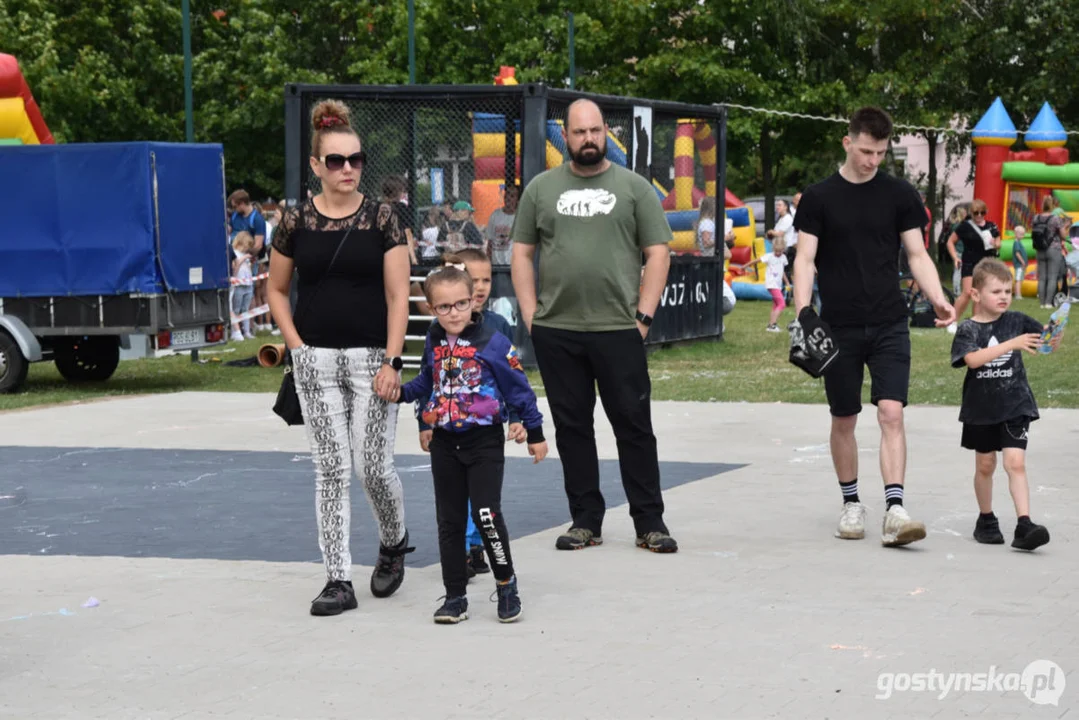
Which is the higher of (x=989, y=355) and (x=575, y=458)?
(x=989, y=355)

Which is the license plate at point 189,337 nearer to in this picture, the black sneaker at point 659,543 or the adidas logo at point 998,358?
the black sneaker at point 659,543

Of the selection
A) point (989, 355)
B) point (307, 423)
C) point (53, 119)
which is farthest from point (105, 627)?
point (53, 119)

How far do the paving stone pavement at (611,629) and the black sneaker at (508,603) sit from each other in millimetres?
67

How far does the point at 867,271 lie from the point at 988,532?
128cm

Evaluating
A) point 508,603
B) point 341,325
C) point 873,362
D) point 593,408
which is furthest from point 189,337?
point 508,603

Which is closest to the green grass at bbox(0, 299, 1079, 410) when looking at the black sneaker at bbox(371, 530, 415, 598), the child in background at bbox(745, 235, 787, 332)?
the child in background at bbox(745, 235, 787, 332)

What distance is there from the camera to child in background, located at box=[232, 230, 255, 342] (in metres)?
22.2

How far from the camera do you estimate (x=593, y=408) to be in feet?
25.8

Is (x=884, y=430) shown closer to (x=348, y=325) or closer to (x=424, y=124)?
(x=348, y=325)

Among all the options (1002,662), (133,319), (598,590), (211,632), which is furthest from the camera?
(133,319)

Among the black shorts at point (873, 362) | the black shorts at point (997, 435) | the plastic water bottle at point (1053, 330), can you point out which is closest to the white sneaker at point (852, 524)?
the black shorts at point (873, 362)

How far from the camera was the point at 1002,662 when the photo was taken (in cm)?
558

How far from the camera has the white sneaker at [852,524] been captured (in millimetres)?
7898

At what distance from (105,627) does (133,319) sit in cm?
998
